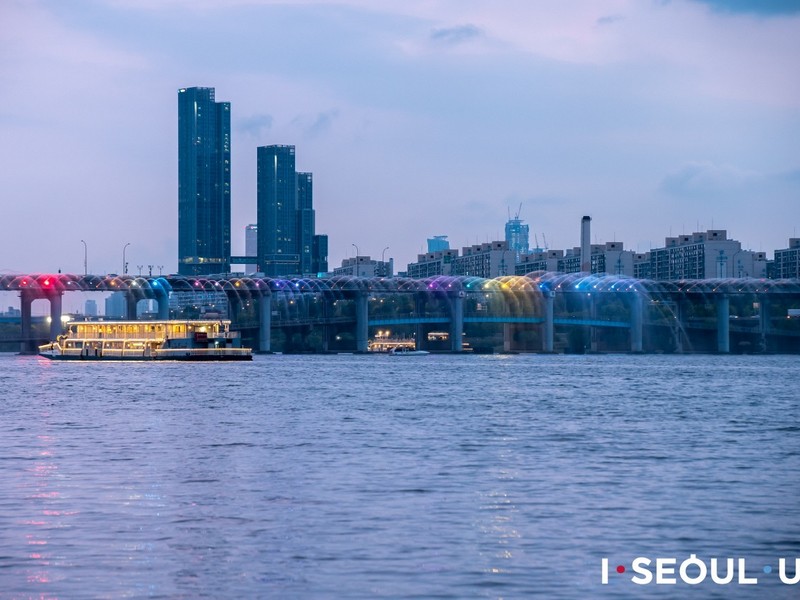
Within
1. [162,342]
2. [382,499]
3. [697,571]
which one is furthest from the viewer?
[162,342]

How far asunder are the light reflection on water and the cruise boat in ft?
340

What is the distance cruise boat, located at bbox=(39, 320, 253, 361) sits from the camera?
184500 millimetres

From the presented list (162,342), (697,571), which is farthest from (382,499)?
(162,342)

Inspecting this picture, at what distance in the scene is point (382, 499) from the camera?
37.0m

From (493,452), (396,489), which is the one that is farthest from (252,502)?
(493,452)

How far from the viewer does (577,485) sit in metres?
40.6

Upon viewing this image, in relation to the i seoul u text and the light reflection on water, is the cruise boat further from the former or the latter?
the i seoul u text

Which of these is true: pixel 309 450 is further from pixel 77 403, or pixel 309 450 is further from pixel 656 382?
pixel 656 382

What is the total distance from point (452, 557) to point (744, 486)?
1570 centimetres

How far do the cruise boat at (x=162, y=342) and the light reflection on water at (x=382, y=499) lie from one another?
103741mm

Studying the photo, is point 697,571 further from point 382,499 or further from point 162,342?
point 162,342

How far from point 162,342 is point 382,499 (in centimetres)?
15223

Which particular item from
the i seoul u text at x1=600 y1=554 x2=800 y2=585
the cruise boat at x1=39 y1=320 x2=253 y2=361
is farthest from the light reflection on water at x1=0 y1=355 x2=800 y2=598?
the cruise boat at x1=39 y1=320 x2=253 y2=361

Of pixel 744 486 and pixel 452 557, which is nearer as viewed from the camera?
pixel 452 557
